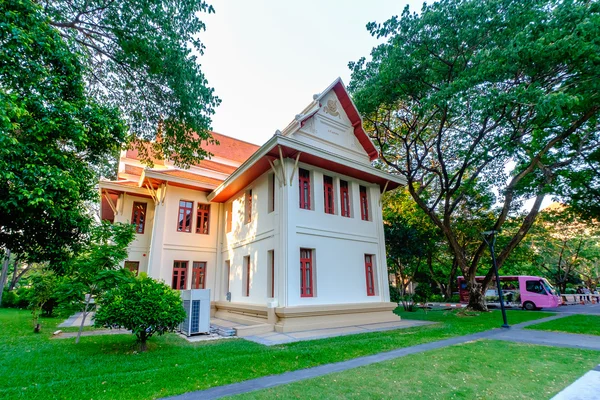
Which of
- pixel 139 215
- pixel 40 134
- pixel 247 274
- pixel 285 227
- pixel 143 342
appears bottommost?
pixel 143 342

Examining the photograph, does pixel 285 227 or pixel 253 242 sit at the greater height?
pixel 285 227

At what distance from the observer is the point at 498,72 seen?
9.45 m

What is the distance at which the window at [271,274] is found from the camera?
10.5 meters

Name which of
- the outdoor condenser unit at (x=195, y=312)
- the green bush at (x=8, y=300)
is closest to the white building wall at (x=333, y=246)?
the outdoor condenser unit at (x=195, y=312)

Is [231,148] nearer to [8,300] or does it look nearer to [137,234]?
[137,234]

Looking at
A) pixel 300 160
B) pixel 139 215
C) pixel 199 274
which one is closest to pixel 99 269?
pixel 300 160

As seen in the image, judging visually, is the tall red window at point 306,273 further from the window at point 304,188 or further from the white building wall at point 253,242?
the window at point 304,188

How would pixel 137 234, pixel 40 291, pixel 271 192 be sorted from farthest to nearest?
pixel 137 234 → pixel 271 192 → pixel 40 291

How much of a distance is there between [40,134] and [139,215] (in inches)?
443

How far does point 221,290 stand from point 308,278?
575 cm

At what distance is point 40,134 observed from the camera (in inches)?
179

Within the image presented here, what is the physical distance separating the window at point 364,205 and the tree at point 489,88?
11.7ft

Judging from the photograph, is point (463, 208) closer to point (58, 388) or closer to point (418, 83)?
point (418, 83)

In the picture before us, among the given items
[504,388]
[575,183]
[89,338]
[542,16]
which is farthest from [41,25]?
[575,183]
